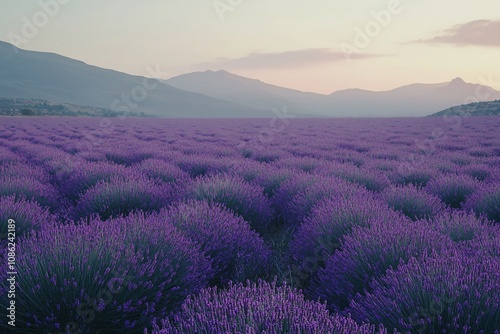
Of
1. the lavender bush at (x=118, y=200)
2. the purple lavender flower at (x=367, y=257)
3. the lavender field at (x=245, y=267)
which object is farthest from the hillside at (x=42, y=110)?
the purple lavender flower at (x=367, y=257)

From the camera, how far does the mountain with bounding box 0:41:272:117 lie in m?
148

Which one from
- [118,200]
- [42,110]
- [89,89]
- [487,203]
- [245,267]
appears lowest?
[245,267]

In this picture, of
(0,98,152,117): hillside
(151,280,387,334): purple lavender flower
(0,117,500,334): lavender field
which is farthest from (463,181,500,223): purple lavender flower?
(0,98,152,117): hillside

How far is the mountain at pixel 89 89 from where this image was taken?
14788 cm

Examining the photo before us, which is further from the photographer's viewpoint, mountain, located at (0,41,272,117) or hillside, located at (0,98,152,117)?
mountain, located at (0,41,272,117)

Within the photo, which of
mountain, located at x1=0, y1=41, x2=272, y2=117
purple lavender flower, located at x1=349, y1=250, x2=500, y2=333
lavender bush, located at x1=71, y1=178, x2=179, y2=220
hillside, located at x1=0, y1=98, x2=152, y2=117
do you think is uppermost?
mountain, located at x1=0, y1=41, x2=272, y2=117

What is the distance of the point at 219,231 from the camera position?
9.27 feet

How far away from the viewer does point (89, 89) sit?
168875 mm

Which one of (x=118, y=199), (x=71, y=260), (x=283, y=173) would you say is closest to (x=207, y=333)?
(x=71, y=260)

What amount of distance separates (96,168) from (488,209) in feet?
16.5

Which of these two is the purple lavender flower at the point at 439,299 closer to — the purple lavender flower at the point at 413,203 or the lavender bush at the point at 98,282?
the lavender bush at the point at 98,282

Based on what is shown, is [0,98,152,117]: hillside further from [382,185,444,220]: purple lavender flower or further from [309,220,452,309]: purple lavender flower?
[309,220,452,309]: purple lavender flower

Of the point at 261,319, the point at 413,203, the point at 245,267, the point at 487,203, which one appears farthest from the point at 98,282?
the point at 487,203

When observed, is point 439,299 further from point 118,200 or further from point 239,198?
point 118,200
